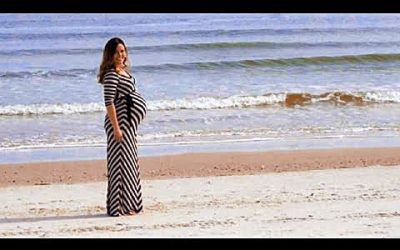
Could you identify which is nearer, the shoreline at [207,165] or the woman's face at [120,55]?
the woman's face at [120,55]

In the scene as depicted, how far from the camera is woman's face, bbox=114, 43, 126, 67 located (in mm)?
6488

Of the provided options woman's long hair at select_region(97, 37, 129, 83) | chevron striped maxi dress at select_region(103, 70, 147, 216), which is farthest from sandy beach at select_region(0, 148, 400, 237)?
woman's long hair at select_region(97, 37, 129, 83)

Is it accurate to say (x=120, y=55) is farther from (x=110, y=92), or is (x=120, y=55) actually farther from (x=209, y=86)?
(x=209, y=86)

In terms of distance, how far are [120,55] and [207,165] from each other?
3.36m

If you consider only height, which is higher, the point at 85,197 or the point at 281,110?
the point at 281,110

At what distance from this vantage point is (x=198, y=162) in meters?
9.77

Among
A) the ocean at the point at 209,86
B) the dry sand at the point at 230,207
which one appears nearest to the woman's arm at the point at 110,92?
the dry sand at the point at 230,207

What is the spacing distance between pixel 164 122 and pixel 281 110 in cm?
264

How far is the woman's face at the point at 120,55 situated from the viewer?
6488 millimetres

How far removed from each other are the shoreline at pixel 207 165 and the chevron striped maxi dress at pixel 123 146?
2041 mm

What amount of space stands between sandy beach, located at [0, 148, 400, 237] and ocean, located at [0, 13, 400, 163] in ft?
3.21

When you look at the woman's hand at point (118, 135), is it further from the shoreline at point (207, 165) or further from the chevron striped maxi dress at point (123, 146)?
the shoreline at point (207, 165)
